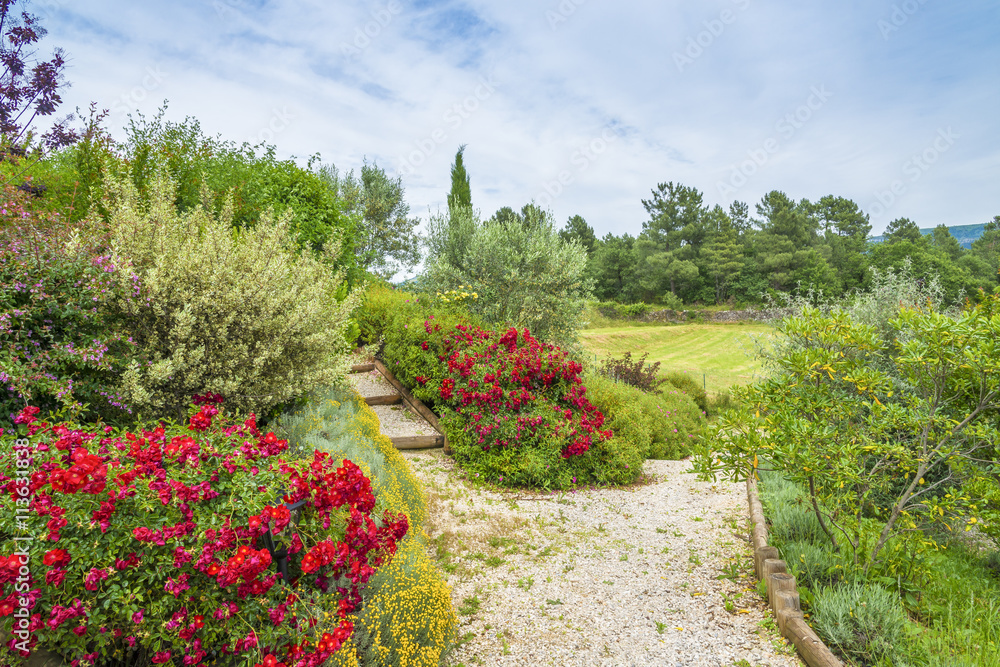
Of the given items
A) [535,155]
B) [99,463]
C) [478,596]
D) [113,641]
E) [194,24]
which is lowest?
[478,596]

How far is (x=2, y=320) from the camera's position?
2775mm

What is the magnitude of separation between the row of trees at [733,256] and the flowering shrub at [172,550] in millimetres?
37359

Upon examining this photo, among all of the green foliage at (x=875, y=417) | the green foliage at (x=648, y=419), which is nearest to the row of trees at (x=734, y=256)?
the green foliage at (x=648, y=419)

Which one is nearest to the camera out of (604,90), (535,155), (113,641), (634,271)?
(113,641)

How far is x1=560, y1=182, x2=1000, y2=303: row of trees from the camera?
38.9 meters

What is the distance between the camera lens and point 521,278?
10523 millimetres

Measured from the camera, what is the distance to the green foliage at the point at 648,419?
6.93 m

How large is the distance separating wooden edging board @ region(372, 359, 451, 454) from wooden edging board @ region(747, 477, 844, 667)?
4.29 m

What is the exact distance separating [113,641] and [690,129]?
1525 cm

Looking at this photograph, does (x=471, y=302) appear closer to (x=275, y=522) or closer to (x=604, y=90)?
(x=604, y=90)

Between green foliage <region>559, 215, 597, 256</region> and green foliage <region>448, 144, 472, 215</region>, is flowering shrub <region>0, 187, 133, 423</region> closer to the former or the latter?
green foliage <region>448, 144, 472, 215</region>

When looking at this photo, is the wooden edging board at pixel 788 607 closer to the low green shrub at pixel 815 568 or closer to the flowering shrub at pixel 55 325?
the low green shrub at pixel 815 568

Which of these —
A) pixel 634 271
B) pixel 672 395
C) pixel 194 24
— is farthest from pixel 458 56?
pixel 634 271

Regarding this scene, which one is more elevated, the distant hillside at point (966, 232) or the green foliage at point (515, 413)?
the distant hillside at point (966, 232)
